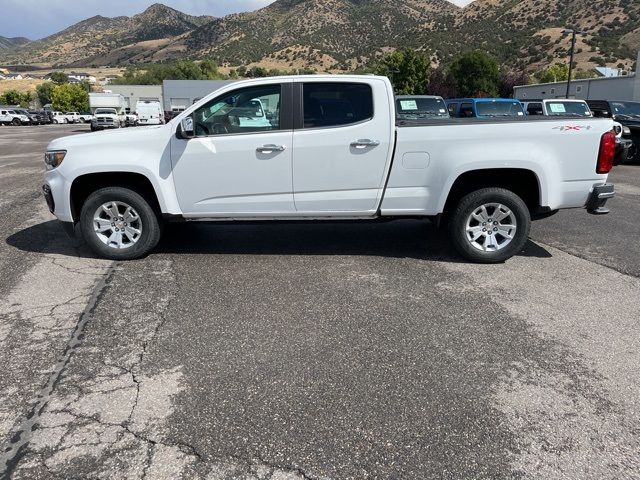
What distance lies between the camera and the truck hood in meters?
5.71

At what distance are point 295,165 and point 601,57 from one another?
265ft

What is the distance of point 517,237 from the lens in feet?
18.9

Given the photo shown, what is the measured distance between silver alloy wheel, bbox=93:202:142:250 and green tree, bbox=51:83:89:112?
97.0m

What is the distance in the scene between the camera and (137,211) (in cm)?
588

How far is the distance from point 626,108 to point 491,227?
1402cm

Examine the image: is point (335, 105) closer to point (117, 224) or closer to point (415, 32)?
point (117, 224)

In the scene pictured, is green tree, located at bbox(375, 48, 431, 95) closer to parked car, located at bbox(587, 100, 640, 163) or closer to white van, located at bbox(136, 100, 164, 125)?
white van, located at bbox(136, 100, 164, 125)

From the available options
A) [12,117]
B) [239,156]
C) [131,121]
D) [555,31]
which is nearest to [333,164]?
[239,156]

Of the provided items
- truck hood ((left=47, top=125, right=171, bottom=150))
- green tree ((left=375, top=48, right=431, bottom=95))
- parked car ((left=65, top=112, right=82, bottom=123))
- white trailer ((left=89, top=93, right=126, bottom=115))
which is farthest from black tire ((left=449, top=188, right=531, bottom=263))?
parked car ((left=65, top=112, right=82, bottom=123))

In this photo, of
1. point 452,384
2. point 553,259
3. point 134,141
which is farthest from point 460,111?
point 452,384

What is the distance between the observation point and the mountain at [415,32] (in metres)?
75.6

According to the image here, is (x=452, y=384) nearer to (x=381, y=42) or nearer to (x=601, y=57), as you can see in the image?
(x=601, y=57)

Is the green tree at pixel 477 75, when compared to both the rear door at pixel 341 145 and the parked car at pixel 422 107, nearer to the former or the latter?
the parked car at pixel 422 107

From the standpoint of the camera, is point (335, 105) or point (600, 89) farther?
point (600, 89)
